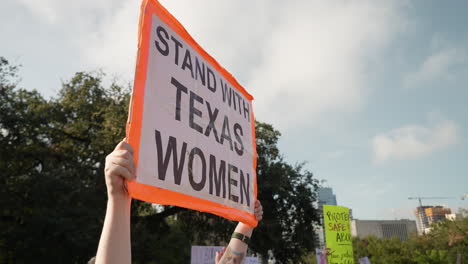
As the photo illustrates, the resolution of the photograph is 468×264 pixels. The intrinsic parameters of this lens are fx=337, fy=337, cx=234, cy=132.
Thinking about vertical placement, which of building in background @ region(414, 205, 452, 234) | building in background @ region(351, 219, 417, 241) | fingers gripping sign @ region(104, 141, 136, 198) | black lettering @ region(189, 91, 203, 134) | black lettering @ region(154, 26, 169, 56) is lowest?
fingers gripping sign @ region(104, 141, 136, 198)

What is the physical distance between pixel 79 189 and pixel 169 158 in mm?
14817

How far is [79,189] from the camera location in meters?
15.2

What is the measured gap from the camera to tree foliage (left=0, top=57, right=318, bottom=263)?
14.3 meters

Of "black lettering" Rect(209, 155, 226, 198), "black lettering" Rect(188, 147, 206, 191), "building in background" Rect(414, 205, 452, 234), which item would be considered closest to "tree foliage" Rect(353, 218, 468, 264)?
"black lettering" Rect(209, 155, 226, 198)

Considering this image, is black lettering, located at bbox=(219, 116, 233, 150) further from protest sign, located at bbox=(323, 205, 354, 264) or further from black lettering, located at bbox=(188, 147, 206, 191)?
protest sign, located at bbox=(323, 205, 354, 264)

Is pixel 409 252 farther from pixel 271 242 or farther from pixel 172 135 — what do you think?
pixel 172 135

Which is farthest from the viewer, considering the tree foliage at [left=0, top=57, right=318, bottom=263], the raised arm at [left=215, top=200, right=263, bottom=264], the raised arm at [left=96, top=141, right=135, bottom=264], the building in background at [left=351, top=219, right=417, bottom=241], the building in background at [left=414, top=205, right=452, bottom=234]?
the building in background at [left=414, top=205, right=452, bottom=234]

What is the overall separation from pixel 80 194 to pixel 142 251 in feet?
13.9

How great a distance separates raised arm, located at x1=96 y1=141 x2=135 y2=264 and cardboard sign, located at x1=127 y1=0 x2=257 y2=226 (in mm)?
76

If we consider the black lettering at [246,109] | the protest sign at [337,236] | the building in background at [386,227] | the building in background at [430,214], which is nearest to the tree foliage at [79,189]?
the protest sign at [337,236]

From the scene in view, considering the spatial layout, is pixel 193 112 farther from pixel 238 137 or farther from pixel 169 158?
pixel 238 137

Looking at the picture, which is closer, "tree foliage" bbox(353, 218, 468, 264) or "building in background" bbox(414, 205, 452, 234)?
"tree foliage" bbox(353, 218, 468, 264)

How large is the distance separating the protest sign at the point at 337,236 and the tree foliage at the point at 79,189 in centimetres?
912

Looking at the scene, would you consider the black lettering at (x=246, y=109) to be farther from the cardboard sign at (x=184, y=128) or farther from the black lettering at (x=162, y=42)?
the black lettering at (x=162, y=42)
